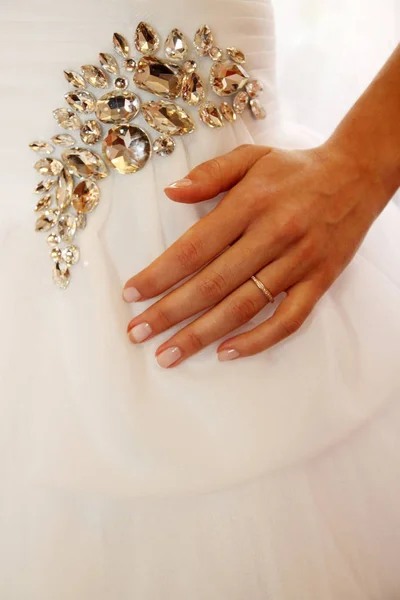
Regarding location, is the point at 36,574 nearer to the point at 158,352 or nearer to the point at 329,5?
the point at 158,352

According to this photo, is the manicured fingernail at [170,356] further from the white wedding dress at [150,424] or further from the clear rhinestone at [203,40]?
the clear rhinestone at [203,40]

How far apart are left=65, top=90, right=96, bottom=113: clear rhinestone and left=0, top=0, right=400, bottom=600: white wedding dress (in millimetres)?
18

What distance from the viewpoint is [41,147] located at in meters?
0.53

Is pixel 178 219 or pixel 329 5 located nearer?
pixel 178 219

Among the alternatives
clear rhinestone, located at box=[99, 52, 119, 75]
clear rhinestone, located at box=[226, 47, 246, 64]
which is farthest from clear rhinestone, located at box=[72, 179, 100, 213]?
clear rhinestone, located at box=[226, 47, 246, 64]

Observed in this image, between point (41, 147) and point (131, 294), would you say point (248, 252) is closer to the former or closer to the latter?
point (131, 294)

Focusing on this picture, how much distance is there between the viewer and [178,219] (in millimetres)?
562

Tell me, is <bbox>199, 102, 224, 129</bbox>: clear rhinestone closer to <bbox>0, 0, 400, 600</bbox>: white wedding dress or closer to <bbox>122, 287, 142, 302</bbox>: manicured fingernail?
<bbox>0, 0, 400, 600</bbox>: white wedding dress

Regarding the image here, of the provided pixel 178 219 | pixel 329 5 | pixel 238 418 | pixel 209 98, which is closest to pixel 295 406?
pixel 238 418

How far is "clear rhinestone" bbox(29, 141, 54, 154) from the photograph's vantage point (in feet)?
1.73

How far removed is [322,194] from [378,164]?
101 mm

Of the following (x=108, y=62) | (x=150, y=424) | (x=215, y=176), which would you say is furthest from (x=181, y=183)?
(x=150, y=424)

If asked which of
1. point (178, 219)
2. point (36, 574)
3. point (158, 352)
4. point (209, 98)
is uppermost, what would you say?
point (209, 98)

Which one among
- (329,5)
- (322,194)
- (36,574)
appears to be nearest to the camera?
(36,574)
